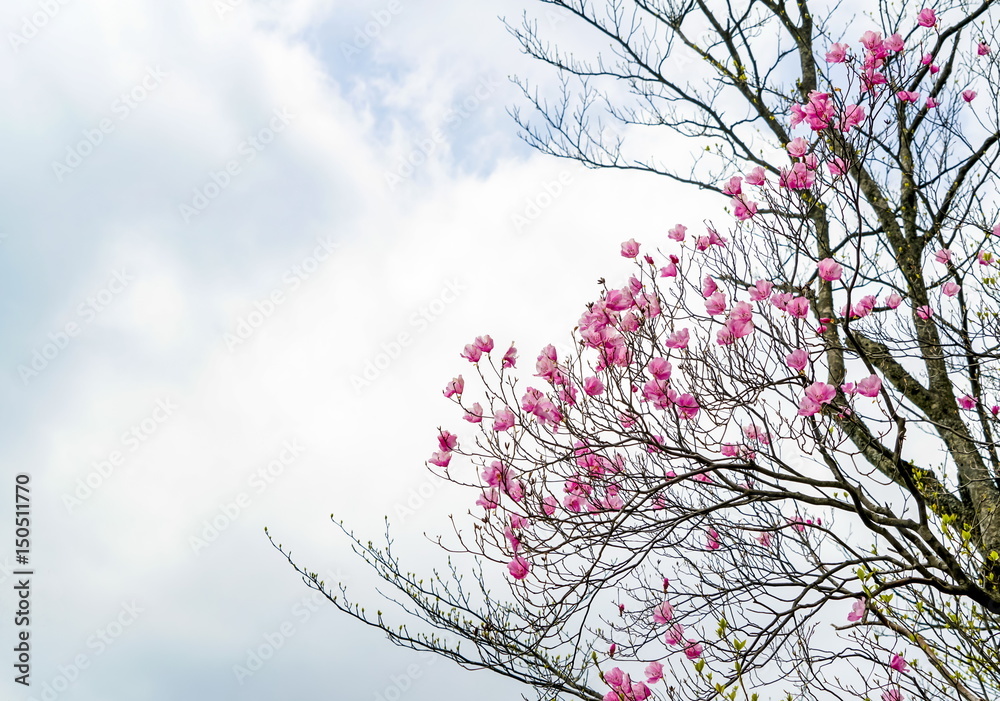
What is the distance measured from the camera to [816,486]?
3465 millimetres

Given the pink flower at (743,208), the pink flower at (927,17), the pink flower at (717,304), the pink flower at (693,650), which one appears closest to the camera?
the pink flower at (717,304)

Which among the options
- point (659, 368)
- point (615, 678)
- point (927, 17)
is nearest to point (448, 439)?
point (659, 368)

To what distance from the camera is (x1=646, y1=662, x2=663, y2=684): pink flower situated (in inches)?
143

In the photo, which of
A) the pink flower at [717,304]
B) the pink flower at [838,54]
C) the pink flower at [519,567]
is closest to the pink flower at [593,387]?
the pink flower at [717,304]

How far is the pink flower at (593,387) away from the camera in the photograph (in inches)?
130

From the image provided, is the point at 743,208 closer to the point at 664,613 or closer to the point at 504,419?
the point at 504,419

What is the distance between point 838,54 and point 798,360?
1.43 meters

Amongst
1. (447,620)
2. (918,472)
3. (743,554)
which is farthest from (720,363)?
(918,472)

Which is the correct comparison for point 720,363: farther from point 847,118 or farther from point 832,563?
point 847,118

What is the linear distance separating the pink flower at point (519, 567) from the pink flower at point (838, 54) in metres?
2.53

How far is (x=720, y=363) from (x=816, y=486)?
2.19 ft

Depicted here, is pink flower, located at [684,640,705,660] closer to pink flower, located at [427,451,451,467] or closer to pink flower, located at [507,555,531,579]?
pink flower, located at [507,555,531,579]

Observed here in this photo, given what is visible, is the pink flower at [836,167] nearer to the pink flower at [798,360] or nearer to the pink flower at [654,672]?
the pink flower at [798,360]

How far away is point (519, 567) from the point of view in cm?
344
